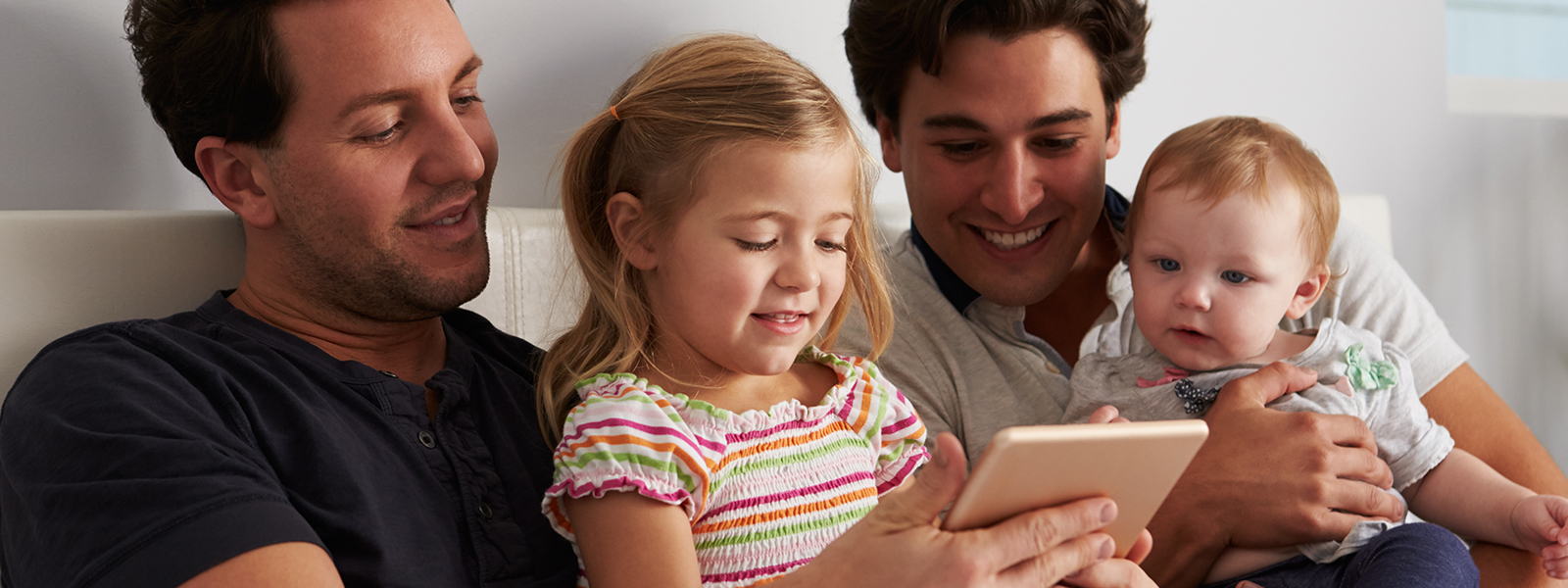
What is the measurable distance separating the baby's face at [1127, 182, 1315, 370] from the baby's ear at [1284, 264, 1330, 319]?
0.02m

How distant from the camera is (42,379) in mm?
1107

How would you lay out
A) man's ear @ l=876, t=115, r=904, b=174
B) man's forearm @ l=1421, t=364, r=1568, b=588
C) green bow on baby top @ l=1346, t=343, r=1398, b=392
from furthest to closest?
man's ear @ l=876, t=115, r=904, b=174 → man's forearm @ l=1421, t=364, r=1568, b=588 → green bow on baby top @ l=1346, t=343, r=1398, b=392

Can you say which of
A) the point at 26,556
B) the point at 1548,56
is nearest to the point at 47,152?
the point at 26,556

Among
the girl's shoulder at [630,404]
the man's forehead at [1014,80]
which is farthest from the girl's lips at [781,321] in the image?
the man's forehead at [1014,80]

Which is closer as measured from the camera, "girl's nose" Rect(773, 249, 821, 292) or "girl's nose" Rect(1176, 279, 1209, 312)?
"girl's nose" Rect(773, 249, 821, 292)

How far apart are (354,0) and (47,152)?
0.53 meters

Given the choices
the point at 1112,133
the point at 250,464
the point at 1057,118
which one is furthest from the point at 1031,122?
the point at 250,464

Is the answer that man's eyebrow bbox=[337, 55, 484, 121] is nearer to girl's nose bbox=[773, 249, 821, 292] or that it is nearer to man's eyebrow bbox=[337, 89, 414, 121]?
man's eyebrow bbox=[337, 89, 414, 121]

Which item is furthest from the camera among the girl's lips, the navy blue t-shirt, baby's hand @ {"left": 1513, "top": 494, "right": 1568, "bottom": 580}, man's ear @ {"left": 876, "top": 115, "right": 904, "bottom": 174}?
man's ear @ {"left": 876, "top": 115, "right": 904, "bottom": 174}

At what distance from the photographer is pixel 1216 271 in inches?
58.3

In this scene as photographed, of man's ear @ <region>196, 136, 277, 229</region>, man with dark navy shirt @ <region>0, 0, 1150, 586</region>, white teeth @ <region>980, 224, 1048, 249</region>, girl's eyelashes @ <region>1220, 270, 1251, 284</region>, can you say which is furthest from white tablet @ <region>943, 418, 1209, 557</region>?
man's ear @ <region>196, 136, 277, 229</region>

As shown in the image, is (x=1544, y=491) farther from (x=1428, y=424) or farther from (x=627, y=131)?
(x=627, y=131)

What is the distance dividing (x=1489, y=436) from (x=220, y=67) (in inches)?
73.9

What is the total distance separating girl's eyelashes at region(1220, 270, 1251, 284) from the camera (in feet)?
4.84
